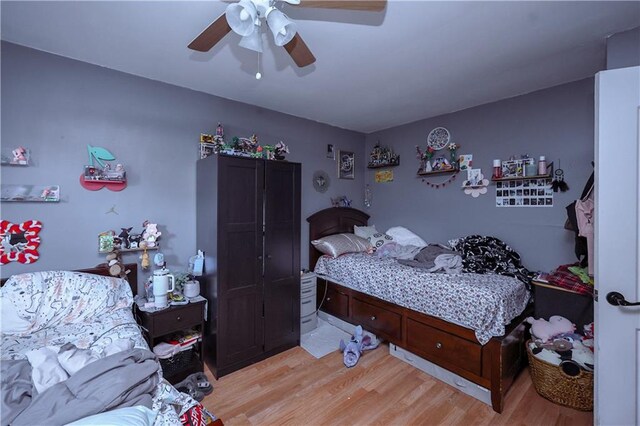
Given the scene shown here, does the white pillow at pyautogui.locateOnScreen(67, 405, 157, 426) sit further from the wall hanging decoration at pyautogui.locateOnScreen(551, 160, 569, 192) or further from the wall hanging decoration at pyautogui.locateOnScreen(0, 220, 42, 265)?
the wall hanging decoration at pyautogui.locateOnScreen(551, 160, 569, 192)

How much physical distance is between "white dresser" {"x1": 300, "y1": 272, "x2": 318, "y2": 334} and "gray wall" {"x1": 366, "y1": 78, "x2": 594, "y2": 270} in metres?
1.58

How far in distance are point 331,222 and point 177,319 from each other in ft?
7.15

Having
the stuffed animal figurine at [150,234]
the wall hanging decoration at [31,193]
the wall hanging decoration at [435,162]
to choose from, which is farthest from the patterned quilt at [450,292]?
the wall hanging decoration at [31,193]

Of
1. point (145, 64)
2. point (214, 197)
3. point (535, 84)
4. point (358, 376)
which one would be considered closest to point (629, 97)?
point (535, 84)

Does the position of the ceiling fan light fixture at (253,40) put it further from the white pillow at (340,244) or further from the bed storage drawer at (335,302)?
the bed storage drawer at (335,302)

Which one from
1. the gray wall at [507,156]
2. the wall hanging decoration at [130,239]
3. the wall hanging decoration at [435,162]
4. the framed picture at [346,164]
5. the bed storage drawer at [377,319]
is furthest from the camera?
the framed picture at [346,164]

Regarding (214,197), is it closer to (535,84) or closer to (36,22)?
(36,22)

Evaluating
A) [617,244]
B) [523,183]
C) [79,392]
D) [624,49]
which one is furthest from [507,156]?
[79,392]

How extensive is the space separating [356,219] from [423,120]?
1.63 meters

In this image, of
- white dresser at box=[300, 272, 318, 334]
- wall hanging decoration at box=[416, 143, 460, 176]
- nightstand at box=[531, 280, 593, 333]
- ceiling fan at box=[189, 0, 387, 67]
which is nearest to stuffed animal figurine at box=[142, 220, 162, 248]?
white dresser at box=[300, 272, 318, 334]

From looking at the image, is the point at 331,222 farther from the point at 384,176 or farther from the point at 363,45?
the point at 363,45

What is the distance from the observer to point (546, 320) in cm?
226

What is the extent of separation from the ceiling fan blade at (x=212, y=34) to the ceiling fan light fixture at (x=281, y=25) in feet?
0.78

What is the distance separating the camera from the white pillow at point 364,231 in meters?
3.81
